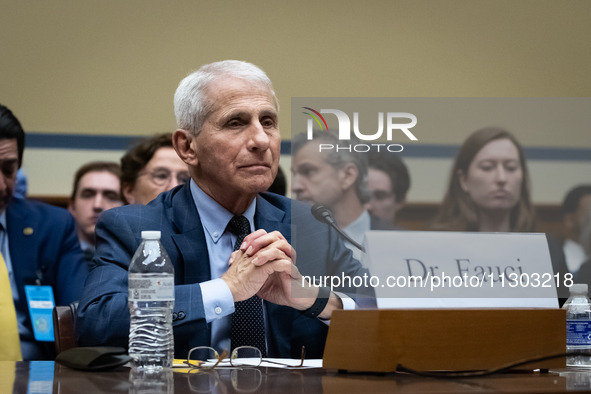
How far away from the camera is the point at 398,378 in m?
0.94

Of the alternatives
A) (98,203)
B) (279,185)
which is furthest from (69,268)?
(279,185)

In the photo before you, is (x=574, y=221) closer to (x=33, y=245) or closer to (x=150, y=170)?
(x=150, y=170)

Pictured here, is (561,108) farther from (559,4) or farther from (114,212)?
(559,4)

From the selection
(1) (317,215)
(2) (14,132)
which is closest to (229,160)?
(1) (317,215)

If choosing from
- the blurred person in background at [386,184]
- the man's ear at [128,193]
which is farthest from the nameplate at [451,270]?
the man's ear at [128,193]

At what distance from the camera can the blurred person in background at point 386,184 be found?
1.95m

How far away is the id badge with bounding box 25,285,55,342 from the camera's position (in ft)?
9.39

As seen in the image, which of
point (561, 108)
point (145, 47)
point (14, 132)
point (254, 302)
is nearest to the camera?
point (254, 302)

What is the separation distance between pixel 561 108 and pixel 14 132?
2833 mm

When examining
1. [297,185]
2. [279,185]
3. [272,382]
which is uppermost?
[279,185]

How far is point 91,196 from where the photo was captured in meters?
3.36

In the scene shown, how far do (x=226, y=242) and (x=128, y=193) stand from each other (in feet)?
5.70

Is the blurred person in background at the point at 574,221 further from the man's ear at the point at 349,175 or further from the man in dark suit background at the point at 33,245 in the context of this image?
the man in dark suit background at the point at 33,245

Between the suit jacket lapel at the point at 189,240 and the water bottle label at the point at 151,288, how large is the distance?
368 millimetres
